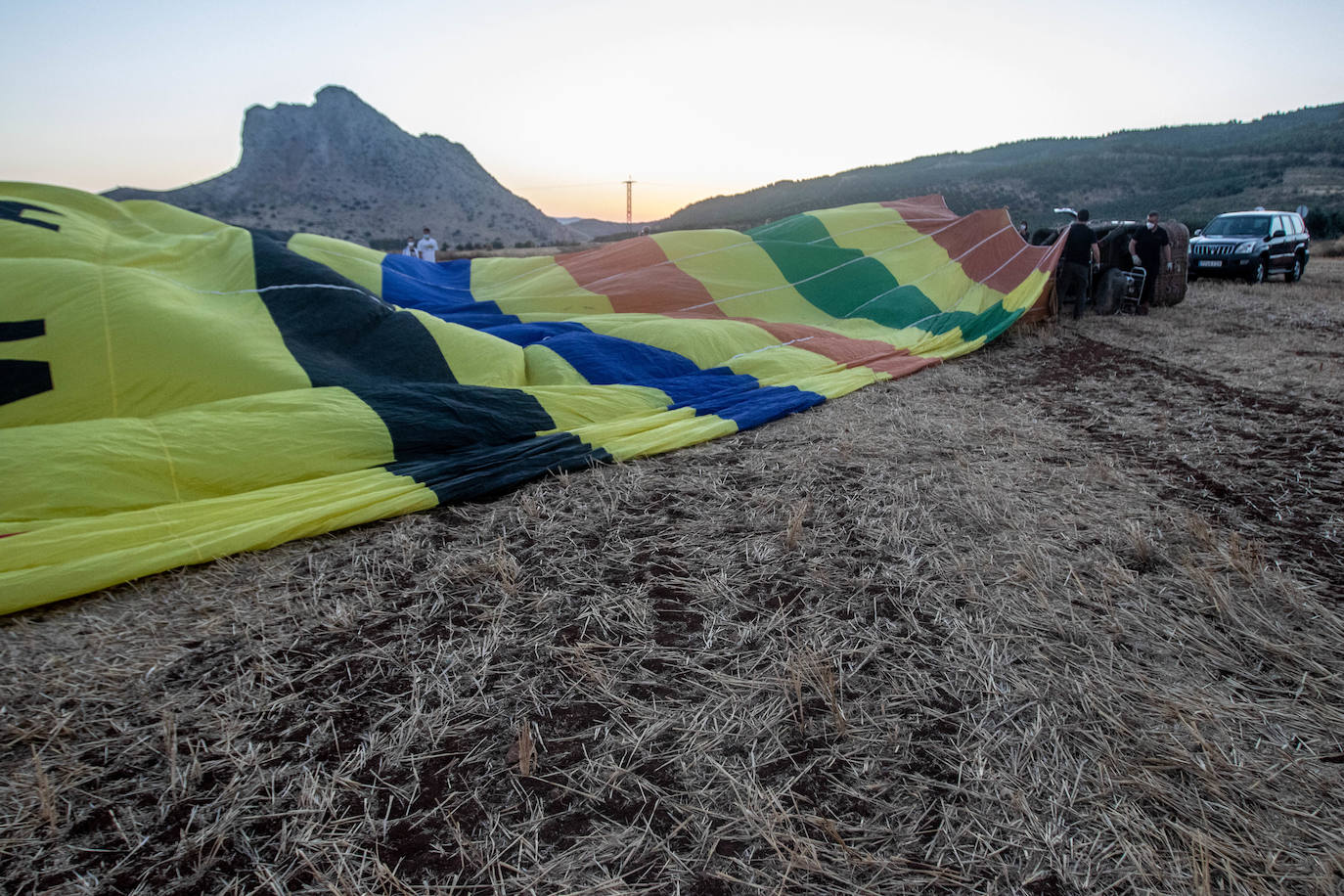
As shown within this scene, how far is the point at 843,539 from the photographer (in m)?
2.03

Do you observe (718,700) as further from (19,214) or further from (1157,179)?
(1157,179)

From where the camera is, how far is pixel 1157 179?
32.6 m

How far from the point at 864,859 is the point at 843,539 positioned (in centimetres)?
109

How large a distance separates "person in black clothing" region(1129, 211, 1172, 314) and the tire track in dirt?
316 cm

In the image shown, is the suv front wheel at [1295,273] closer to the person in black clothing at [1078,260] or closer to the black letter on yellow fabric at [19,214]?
the person in black clothing at [1078,260]

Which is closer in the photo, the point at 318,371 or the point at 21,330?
the point at 21,330

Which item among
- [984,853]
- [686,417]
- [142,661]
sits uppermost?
[686,417]

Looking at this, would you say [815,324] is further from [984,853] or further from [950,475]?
[984,853]

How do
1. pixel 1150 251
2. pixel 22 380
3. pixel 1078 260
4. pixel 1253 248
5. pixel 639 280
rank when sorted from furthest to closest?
pixel 1253 248 → pixel 1150 251 → pixel 1078 260 → pixel 639 280 → pixel 22 380

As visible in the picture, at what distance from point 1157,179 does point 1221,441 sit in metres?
38.6

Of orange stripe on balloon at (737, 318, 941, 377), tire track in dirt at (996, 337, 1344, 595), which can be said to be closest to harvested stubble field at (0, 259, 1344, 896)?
tire track in dirt at (996, 337, 1344, 595)

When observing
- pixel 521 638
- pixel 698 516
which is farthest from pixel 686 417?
pixel 521 638

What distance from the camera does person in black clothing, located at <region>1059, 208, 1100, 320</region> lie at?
20.8ft

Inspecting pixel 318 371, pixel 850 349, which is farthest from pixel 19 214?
pixel 850 349
